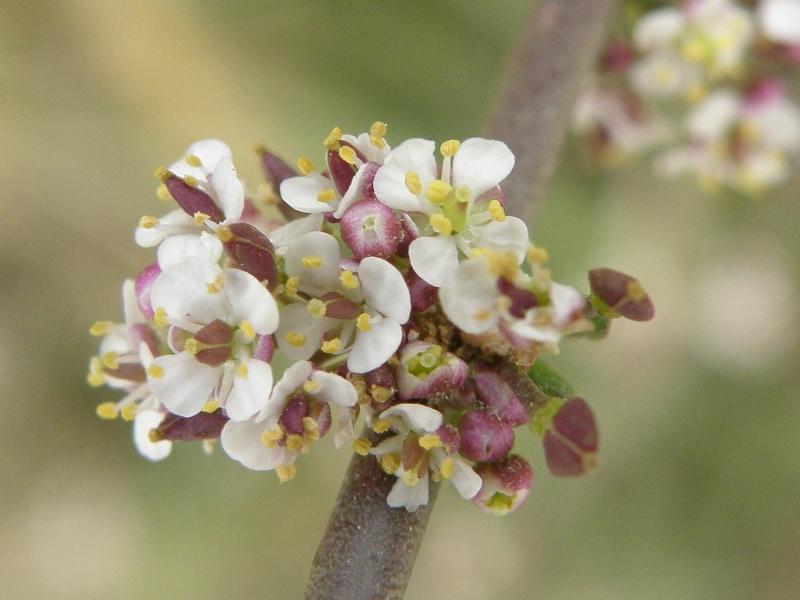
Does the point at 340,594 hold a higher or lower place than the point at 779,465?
lower

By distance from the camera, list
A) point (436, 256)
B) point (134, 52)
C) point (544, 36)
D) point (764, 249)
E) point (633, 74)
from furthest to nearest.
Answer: point (764, 249)
point (134, 52)
point (633, 74)
point (544, 36)
point (436, 256)

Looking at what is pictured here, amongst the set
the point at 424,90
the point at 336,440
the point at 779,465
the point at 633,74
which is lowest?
the point at 336,440

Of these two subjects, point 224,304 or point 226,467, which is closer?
point 224,304

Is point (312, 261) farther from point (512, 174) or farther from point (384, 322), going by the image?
point (512, 174)

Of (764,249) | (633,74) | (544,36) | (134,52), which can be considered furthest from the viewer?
(764,249)

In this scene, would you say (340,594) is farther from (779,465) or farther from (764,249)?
(764,249)

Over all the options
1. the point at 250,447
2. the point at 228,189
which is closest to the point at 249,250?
the point at 228,189

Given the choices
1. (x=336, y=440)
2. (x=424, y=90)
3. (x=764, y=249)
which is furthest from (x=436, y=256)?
(x=764, y=249)
